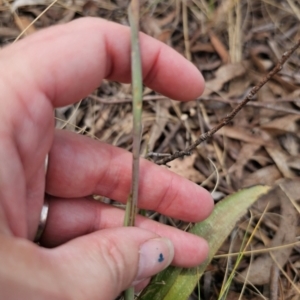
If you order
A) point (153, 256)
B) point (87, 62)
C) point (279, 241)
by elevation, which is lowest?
point (279, 241)

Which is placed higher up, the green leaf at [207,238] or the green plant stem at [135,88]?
the green plant stem at [135,88]

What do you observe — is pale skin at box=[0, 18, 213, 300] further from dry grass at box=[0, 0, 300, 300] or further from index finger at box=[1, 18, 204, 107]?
dry grass at box=[0, 0, 300, 300]

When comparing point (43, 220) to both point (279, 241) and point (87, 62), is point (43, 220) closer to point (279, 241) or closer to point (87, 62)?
point (87, 62)

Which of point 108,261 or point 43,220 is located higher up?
point 108,261

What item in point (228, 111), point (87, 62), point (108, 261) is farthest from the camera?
point (228, 111)

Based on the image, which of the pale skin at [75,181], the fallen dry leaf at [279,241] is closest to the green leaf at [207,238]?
the pale skin at [75,181]

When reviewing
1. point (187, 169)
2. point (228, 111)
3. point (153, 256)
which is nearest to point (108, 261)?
point (153, 256)

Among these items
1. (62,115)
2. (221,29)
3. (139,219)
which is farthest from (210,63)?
Result: (139,219)

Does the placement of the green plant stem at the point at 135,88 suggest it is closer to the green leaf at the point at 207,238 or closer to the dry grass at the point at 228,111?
the green leaf at the point at 207,238
